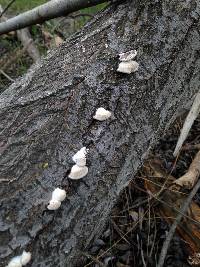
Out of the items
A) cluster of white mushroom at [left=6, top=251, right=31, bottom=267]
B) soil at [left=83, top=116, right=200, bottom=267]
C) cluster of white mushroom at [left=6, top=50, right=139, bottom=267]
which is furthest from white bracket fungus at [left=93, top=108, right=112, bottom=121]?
soil at [left=83, top=116, right=200, bottom=267]

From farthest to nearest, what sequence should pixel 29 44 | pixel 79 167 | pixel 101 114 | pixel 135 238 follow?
1. pixel 29 44
2. pixel 135 238
3. pixel 101 114
4. pixel 79 167

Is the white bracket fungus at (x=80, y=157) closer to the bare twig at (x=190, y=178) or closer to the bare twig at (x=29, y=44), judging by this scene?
the bare twig at (x=190, y=178)

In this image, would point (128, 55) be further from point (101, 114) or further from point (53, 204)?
point (53, 204)

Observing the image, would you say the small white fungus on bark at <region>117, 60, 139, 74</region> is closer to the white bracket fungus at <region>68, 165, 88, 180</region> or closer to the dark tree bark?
the dark tree bark

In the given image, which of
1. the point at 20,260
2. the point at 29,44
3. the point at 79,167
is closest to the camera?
the point at 20,260

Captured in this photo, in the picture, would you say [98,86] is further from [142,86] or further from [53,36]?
[53,36]

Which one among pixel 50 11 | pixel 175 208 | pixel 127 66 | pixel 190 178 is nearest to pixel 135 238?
pixel 175 208

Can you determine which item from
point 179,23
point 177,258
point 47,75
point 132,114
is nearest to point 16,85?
point 47,75
